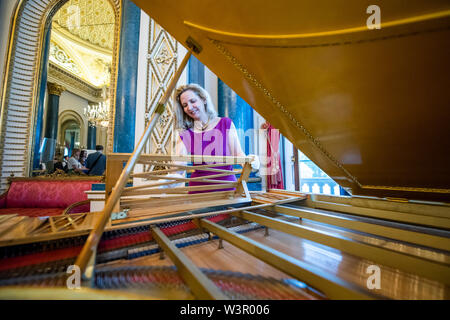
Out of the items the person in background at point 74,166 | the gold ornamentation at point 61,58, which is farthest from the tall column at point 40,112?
the gold ornamentation at point 61,58

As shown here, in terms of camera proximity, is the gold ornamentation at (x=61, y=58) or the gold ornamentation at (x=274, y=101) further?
the gold ornamentation at (x=61, y=58)

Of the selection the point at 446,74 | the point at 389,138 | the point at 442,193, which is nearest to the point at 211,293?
the point at 446,74

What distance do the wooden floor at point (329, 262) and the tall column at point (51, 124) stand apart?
4315mm

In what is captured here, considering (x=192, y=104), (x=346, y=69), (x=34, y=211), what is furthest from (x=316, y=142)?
(x=34, y=211)

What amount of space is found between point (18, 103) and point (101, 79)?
6.33 m

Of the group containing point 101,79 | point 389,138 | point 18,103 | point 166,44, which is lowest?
point 389,138

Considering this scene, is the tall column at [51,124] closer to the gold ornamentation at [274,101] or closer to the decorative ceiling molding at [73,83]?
the decorative ceiling molding at [73,83]

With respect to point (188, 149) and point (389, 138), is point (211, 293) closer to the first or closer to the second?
point (389, 138)

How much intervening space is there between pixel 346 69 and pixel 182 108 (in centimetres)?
155

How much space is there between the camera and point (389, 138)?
93 cm

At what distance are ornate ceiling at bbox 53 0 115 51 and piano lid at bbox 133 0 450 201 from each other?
17.7 ft

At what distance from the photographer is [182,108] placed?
6.29ft

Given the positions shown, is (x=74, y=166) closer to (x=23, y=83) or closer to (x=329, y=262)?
(x=23, y=83)

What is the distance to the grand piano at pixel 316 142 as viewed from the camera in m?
0.54
